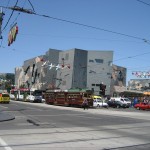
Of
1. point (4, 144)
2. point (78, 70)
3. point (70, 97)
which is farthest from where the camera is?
point (78, 70)

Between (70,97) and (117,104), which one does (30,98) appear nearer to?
(117,104)

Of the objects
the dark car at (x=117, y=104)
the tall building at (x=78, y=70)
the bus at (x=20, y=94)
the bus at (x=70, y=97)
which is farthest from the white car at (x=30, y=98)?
the dark car at (x=117, y=104)

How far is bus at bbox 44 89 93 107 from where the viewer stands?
55219 mm

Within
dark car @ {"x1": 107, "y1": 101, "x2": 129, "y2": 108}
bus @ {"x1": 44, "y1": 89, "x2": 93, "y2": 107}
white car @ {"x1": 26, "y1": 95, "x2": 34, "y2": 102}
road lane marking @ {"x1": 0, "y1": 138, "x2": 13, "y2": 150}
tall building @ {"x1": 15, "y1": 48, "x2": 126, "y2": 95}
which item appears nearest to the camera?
road lane marking @ {"x1": 0, "y1": 138, "x2": 13, "y2": 150}

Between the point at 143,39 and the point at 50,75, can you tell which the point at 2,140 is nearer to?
the point at 143,39

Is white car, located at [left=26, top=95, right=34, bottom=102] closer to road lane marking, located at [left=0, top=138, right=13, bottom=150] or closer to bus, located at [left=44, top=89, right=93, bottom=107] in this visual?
bus, located at [left=44, top=89, right=93, bottom=107]

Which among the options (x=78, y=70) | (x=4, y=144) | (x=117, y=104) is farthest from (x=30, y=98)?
(x=4, y=144)

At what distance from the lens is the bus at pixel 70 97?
5522 centimetres

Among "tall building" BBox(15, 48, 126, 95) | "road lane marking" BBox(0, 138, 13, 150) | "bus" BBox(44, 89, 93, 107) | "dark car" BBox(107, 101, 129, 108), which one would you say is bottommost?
"road lane marking" BBox(0, 138, 13, 150)

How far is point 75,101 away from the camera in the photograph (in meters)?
56.8

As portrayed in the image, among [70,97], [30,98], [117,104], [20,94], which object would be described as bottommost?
[117,104]

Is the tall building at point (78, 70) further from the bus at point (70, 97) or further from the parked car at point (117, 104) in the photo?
the bus at point (70, 97)

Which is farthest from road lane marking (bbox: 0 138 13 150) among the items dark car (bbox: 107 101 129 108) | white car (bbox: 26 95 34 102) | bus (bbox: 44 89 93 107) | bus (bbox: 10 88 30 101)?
bus (bbox: 10 88 30 101)

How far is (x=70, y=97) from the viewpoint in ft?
191
